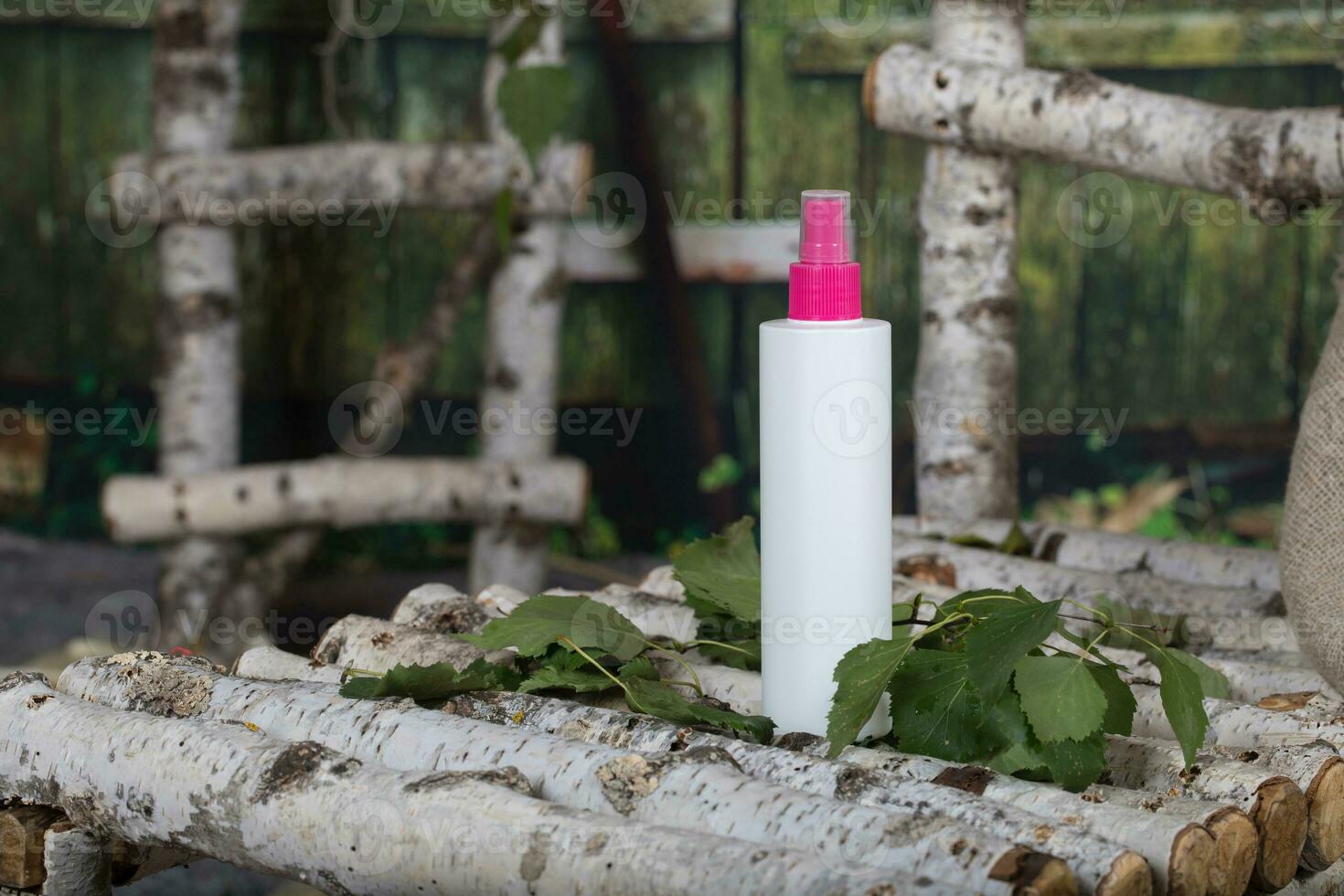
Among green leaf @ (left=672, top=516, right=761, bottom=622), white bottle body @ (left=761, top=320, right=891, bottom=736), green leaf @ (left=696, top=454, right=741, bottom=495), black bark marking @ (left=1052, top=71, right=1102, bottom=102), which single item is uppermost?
black bark marking @ (left=1052, top=71, right=1102, bottom=102)

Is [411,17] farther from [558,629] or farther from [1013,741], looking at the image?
[1013,741]

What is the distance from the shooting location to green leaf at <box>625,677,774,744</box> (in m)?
1.03

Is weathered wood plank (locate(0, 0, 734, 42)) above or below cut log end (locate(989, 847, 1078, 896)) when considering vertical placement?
above

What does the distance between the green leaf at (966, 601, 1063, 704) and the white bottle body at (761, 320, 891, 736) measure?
0.08m

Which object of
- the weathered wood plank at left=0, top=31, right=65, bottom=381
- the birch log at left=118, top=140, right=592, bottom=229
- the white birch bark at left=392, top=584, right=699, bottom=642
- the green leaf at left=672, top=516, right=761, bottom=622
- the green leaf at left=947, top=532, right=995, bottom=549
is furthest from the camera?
the weathered wood plank at left=0, top=31, right=65, bottom=381

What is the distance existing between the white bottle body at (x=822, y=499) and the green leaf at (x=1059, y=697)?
0.11 m

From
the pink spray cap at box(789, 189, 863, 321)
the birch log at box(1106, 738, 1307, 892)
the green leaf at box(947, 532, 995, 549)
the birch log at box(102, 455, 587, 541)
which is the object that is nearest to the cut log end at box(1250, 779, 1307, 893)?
the birch log at box(1106, 738, 1307, 892)

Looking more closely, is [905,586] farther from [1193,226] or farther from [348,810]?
[1193,226]

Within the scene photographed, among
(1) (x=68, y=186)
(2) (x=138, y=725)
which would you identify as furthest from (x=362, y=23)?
(2) (x=138, y=725)

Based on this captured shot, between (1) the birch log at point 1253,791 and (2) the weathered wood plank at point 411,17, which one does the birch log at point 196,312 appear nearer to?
(2) the weathered wood plank at point 411,17

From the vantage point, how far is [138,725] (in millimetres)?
1048

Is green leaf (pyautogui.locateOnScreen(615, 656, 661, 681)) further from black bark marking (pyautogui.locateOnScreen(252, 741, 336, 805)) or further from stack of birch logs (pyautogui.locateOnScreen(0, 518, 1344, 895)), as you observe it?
black bark marking (pyautogui.locateOnScreen(252, 741, 336, 805))

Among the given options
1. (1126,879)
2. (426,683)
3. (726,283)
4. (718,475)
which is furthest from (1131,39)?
(1126,879)

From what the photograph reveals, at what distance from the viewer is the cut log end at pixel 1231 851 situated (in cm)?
88
